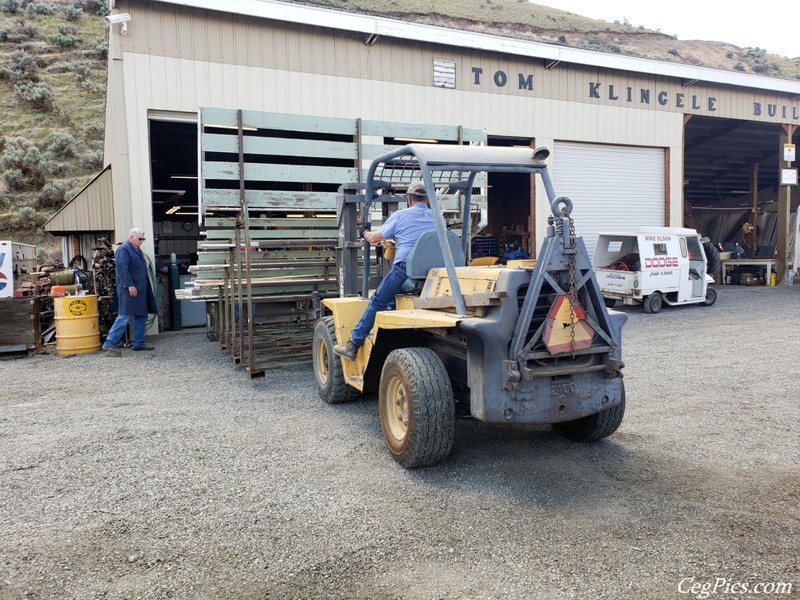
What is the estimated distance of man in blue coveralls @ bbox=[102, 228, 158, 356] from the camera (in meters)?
9.01

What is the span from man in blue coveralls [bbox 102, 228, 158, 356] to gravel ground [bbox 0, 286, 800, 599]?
2607 mm

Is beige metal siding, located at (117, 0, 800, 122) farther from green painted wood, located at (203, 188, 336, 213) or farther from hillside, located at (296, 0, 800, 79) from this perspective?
hillside, located at (296, 0, 800, 79)

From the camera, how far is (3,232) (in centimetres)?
2527

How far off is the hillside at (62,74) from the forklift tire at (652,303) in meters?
13.0

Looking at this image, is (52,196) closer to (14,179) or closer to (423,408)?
(14,179)

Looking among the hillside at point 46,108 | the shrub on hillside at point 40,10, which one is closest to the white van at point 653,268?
the hillside at point 46,108

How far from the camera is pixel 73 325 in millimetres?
9062

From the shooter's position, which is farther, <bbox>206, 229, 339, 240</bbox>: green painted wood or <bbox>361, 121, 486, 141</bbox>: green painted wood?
<bbox>361, 121, 486, 141</bbox>: green painted wood

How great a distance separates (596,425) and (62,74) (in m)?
41.9

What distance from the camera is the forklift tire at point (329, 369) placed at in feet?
19.2

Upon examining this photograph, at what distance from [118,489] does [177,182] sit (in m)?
17.2

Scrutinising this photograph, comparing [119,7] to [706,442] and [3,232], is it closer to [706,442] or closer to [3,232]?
[706,442]

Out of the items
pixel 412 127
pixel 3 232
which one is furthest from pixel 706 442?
pixel 3 232

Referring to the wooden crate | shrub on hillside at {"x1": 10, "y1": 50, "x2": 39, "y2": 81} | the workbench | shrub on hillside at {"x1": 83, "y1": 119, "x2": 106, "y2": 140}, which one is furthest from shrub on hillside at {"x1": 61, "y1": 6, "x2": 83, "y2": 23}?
the workbench
